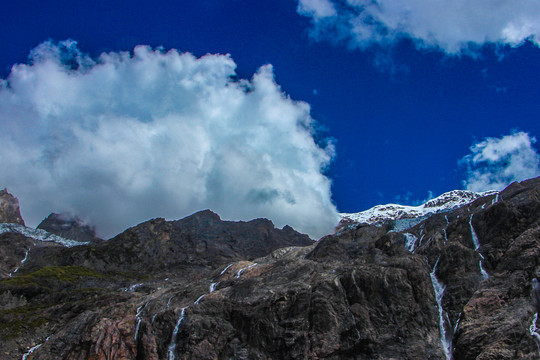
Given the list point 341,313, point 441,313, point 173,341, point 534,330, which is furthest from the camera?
point 173,341

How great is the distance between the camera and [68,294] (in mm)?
190000

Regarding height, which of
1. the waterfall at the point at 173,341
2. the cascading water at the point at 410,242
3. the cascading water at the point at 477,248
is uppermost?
the cascading water at the point at 410,242

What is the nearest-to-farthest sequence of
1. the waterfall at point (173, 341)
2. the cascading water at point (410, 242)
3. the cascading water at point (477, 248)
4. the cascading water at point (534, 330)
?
the cascading water at point (534, 330) → the waterfall at point (173, 341) → the cascading water at point (477, 248) → the cascading water at point (410, 242)

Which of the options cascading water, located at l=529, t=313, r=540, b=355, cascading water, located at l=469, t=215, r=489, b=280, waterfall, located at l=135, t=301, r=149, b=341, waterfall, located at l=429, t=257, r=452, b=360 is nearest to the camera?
cascading water, located at l=529, t=313, r=540, b=355

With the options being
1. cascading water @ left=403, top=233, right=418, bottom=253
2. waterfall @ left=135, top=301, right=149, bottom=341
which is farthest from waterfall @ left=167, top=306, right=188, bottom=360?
cascading water @ left=403, top=233, right=418, bottom=253

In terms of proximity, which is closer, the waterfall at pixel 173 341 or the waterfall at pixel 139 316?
the waterfall at pixel 173 341

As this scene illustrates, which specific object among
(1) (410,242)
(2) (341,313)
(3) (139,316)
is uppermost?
(1) (410,242)

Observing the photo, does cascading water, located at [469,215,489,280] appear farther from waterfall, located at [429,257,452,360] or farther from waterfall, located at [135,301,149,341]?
waterfall, located at [135,301,149,341]

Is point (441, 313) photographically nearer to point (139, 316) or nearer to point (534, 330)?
point (534, 330)

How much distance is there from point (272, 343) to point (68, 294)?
5880 inches

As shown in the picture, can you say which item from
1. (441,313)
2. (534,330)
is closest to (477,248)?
(441,313)

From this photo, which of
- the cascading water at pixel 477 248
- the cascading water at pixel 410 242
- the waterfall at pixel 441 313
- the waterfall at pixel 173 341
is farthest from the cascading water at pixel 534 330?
the cascading water at pixel 410 242

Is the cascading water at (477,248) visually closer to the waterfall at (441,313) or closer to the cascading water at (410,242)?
the waterfall at (441,313)

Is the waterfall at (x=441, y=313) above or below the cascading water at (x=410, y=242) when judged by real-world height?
below
